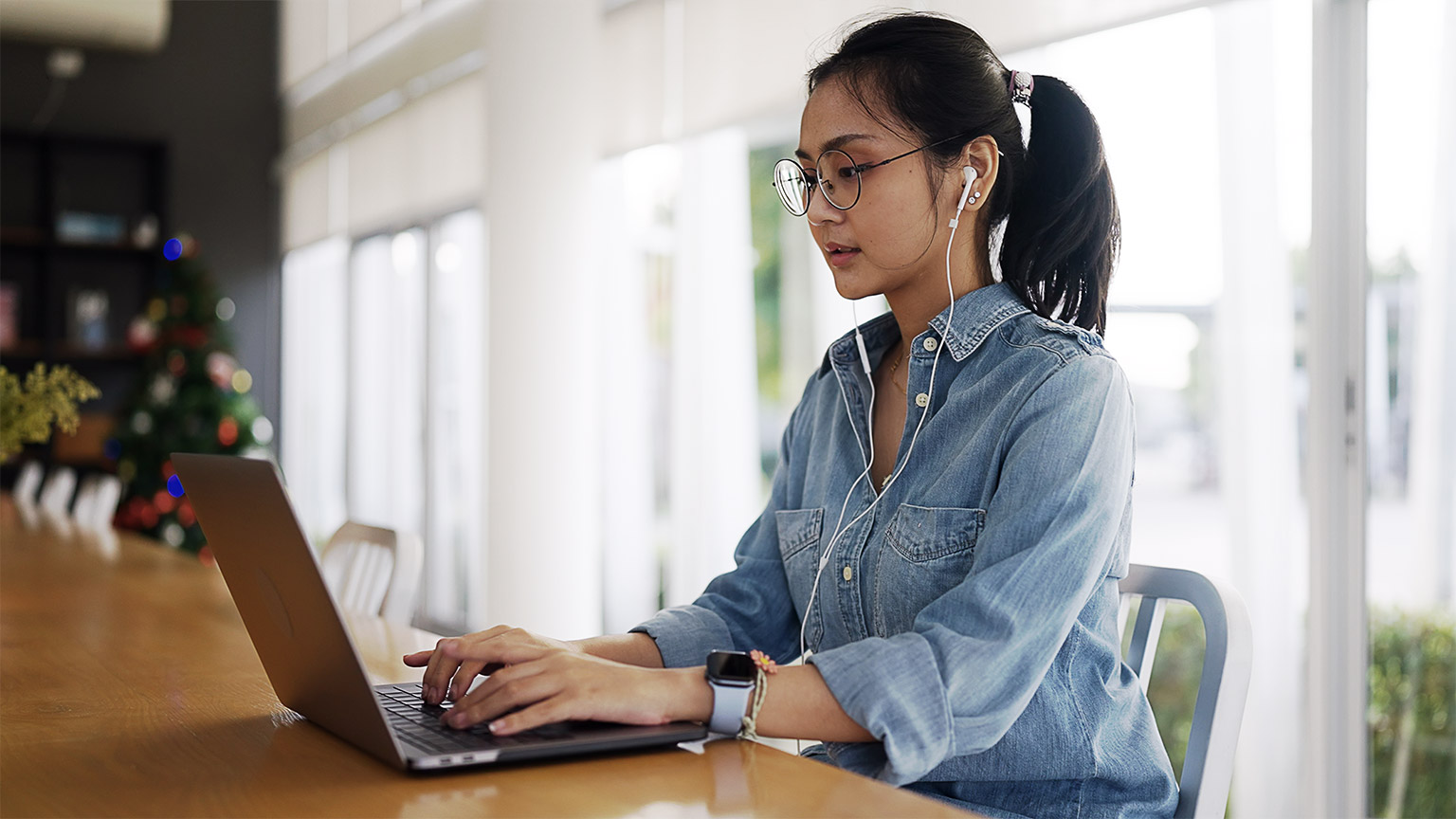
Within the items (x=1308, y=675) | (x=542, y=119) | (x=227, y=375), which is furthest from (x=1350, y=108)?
(x=227, y=375)

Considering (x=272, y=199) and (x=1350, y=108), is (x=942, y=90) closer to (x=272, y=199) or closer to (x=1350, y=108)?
(x=1350, y=108)

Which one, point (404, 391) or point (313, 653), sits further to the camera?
point (404, 391)

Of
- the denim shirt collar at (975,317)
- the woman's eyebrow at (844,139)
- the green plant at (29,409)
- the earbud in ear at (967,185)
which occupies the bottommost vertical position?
the green plant at (29,409)

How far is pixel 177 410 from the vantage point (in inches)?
271

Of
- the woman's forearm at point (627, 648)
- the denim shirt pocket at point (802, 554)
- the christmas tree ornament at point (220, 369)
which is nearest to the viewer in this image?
the woman's forearm at point (627, 648)

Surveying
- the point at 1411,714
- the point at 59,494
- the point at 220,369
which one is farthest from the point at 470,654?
the point at 220,369

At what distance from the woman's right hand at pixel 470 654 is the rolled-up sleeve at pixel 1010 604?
0.85 feet

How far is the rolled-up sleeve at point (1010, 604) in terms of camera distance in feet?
3.37

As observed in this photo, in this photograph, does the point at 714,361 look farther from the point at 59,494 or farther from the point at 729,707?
the point at 729,707

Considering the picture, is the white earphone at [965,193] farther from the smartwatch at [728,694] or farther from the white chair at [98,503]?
the white chair at [98,503]

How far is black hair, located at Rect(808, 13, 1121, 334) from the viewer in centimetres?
133

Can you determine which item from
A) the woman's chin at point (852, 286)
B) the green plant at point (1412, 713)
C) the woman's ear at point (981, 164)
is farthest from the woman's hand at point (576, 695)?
the green plant at point (1412, 713)

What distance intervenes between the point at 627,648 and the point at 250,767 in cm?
43

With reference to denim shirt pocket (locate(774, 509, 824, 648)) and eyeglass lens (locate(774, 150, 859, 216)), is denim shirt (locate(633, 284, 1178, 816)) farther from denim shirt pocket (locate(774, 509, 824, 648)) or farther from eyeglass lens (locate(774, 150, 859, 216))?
eyeglass lens (locate(774, 150, 859, 216))
